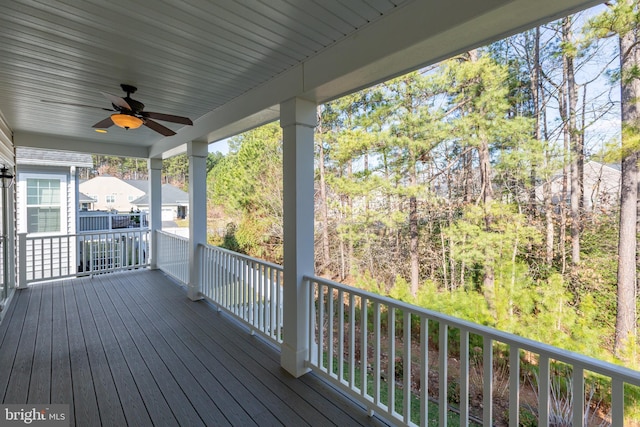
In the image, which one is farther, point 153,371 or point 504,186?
point 504,186

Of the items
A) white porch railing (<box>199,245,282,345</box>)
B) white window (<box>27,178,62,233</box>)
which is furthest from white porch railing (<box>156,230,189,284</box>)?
white window (<box>27,178,62,233</box>)

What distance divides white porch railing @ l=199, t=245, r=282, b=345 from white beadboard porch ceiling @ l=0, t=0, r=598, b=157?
1.75m

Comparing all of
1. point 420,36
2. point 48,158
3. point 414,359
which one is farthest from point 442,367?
point 48,158

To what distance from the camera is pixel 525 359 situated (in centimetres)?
462

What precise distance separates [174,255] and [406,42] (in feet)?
17.9

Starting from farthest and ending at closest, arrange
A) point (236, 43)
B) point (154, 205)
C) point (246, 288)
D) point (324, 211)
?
point (324, 211) < point (154, 205) < point (246, 288) < point (236, 43)

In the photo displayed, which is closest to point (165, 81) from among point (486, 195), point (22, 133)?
point (22, 133)

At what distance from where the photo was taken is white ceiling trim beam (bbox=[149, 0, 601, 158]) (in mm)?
1529

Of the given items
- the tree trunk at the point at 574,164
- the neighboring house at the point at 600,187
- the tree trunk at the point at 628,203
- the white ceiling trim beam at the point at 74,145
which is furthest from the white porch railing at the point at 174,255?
the tree trunk at the point at 628,203

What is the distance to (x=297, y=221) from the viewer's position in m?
2.71

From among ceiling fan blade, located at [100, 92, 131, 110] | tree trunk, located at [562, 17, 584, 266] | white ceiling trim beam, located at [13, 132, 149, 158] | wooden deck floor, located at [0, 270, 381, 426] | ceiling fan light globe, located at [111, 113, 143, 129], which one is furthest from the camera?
white ceiling trim beam, located at [13, 132, 149, 158]

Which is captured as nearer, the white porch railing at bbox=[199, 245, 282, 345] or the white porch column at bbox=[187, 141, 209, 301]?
the white porch railing at bbox=[199, 245, 282, 345]

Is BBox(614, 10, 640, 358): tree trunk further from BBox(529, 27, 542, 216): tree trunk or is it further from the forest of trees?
BBox(529, 27, 542, 216): tree trunk

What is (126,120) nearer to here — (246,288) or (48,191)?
(246,288)
